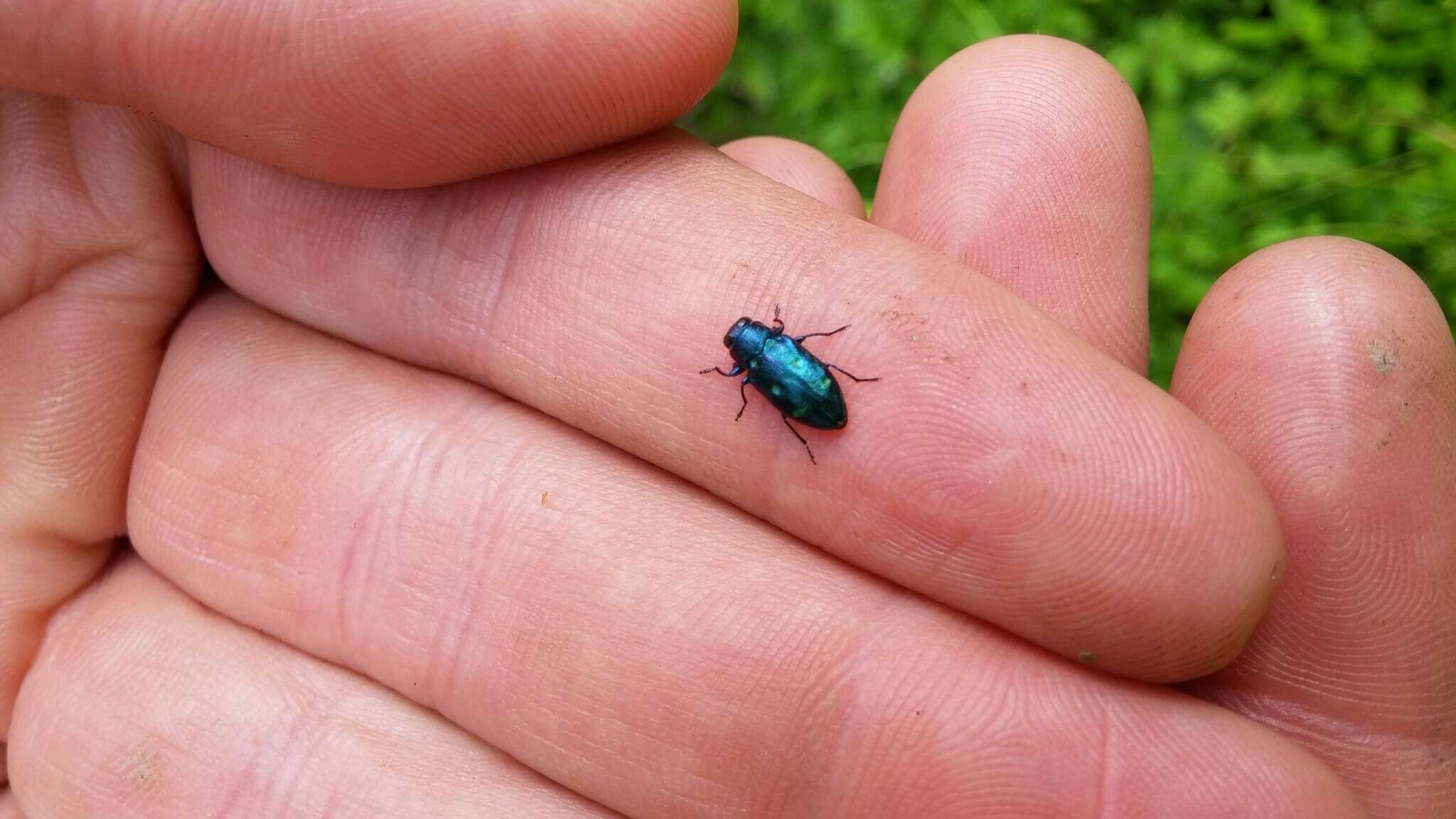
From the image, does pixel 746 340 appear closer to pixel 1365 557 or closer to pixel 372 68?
pixel 372 68

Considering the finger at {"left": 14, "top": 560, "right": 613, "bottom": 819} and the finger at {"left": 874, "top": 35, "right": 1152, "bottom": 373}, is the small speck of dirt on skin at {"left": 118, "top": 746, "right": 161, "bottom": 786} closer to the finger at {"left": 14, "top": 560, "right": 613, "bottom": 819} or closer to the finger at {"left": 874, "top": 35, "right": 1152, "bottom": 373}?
the finger at {"left": 14, "top": 560, "right": 613, "bottom": 819}

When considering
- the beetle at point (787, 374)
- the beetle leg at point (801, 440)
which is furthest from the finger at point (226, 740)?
the beetle at point (787, 374)

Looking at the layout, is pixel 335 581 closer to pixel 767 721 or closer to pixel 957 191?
pixel 767 721

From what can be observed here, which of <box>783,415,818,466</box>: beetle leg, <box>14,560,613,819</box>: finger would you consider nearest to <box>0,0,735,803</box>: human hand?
<box>14,560,613,819</box>: finger

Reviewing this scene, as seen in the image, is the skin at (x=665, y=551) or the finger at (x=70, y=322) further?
the finger at (x=70, y=322)

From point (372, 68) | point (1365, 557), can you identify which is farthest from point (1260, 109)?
point (372, 68)

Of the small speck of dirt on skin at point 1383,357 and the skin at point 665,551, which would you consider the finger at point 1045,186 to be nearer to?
the skin at point 665,551
